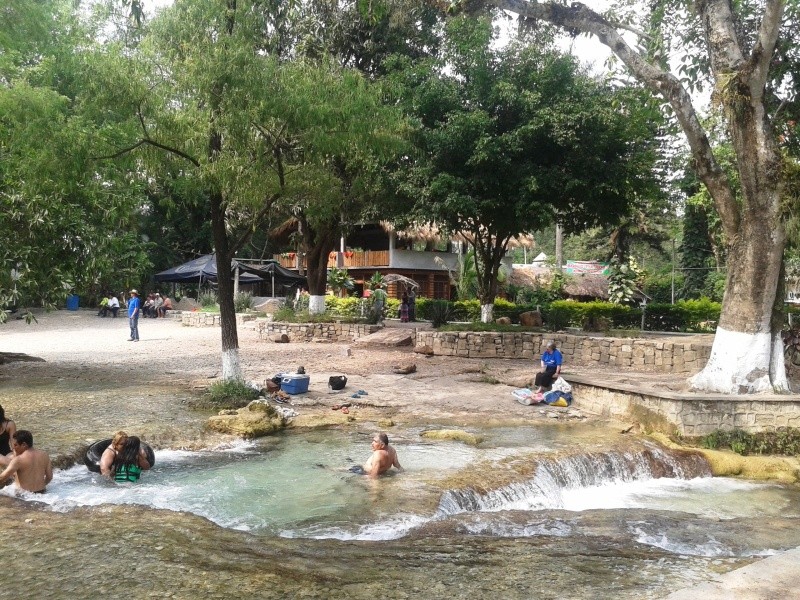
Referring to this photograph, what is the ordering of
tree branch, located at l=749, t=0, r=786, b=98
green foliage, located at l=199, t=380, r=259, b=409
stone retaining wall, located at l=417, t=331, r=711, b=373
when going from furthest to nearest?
1. stone retaining wall, located at l=417, t=331, r=711, b=373
2. green foliage, located at l=199, t=380, r=259, b=409
3. tree branch, located at l=749, t=0, r=786, b=98

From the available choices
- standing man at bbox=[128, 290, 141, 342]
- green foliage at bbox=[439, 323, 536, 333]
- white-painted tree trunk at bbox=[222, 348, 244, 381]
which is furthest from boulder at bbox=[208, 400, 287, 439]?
standing man at bbox=[128, 290, 141, 342]

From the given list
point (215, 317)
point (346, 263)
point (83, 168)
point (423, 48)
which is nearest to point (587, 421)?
point (83, 168)

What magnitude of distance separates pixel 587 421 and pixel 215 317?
A: 18996 mm

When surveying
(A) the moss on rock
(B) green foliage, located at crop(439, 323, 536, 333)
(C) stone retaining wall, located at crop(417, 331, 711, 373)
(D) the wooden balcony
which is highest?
(D) the wooden balcony

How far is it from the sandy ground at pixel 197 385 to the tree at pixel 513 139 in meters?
4.28

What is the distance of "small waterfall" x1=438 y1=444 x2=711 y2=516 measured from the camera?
296 inches

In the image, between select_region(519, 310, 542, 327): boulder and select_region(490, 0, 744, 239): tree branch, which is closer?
select_region(490, 0, 744, 239): tree branch

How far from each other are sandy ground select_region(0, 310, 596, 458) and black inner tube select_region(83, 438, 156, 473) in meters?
0.55

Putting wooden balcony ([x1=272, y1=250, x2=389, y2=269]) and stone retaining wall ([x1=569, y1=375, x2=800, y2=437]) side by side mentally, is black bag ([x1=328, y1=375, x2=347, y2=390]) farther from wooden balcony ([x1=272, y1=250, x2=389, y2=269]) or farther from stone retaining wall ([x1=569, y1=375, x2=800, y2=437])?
wooden balcony ([x1=272, y1=250, x2=389, y2=269])

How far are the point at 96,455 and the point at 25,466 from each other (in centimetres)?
108

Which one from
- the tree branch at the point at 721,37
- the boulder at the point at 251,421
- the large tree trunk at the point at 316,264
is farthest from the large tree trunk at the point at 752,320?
the large tree trunk at the point at 316,264

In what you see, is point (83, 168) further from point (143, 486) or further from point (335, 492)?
point (335, 492)

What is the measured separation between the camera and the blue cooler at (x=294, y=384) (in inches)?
504

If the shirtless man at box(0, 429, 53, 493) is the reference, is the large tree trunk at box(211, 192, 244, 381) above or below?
above
